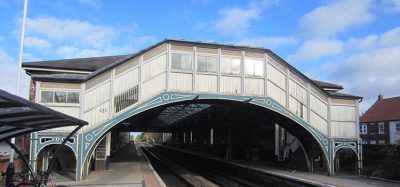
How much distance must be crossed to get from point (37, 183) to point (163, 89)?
10.1 m

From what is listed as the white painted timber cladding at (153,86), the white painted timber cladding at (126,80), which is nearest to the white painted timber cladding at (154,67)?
the white painted timber cladding at (153,86)

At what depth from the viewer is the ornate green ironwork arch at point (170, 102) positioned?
58.0 feet

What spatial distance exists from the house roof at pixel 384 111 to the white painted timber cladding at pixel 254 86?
3492cm

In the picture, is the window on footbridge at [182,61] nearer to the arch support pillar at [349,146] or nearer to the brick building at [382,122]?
the arch support pillar at [349,146]

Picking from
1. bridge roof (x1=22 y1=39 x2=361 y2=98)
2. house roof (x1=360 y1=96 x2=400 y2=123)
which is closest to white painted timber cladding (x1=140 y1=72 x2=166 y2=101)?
bridge roof (x1=22 y1=39 x2=361 y2=98)

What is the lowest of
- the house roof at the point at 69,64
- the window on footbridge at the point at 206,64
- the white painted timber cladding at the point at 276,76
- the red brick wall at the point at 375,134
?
the red brick wall at the point at 375,134

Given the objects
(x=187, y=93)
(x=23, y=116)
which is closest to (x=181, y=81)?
(x=187, y=93)

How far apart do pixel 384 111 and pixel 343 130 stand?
35576 millimetres

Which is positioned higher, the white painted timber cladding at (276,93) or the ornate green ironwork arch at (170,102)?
the white painted timber cladding at (276,93)

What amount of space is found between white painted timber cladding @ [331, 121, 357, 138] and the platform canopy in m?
16.4

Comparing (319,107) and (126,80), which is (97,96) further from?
(319,107)

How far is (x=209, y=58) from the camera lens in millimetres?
20109

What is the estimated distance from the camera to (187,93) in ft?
64.0

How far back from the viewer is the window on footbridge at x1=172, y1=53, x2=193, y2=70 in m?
19.6
